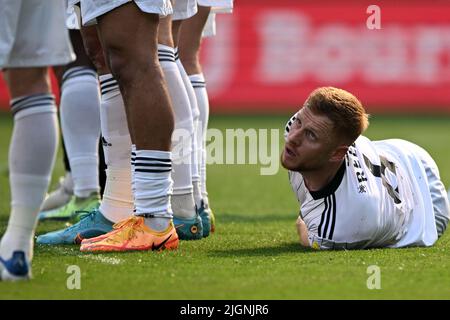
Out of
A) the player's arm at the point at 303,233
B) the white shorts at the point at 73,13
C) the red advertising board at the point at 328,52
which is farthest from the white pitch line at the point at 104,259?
the red advertising board at the point at 328,52

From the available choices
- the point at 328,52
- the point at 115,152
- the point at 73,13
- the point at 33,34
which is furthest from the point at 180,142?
the point at 328,52

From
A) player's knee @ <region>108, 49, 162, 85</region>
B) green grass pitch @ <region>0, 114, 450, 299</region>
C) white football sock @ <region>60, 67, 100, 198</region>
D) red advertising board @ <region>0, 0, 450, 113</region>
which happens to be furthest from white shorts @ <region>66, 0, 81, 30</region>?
red advertising board @ <region>0, 0, 450, 113</region>

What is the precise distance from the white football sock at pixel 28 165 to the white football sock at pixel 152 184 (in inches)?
23.7

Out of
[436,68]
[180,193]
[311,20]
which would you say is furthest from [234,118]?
[180,193]

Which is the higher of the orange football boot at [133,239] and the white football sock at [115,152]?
the white football sock at [115,152]

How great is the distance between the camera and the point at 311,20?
1395 cm

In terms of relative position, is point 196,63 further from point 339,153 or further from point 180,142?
point 339,153

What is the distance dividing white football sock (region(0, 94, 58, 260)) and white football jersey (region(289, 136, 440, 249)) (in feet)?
3.95

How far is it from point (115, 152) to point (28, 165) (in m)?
1.09

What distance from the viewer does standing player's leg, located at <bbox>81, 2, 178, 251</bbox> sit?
11.9 feet

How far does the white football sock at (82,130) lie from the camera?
4992mm

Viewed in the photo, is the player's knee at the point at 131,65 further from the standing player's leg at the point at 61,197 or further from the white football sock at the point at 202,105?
the standing player's leg at the point at 61,197

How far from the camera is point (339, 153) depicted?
391 cm
